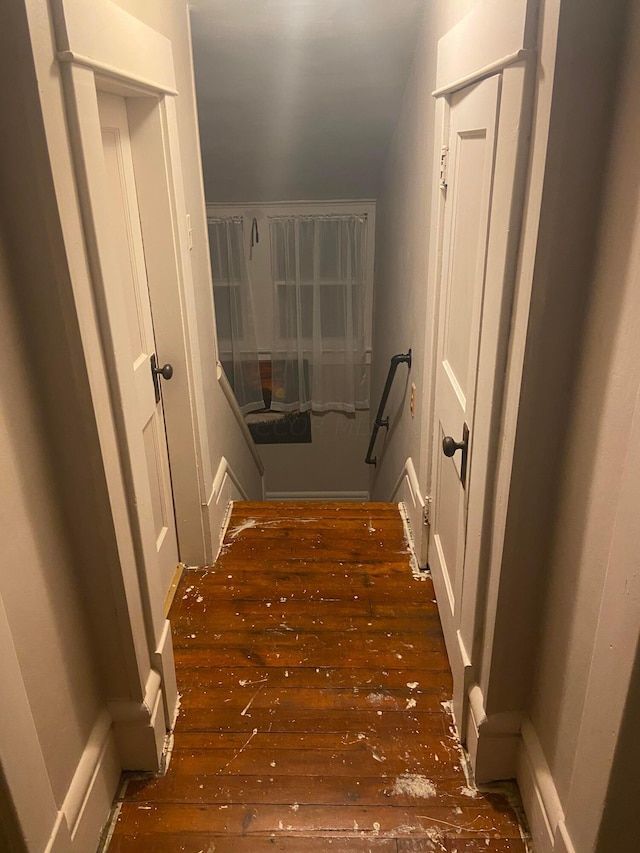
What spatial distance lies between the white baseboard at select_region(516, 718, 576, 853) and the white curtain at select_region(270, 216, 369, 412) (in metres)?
3.88

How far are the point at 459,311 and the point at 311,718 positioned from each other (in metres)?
1.29

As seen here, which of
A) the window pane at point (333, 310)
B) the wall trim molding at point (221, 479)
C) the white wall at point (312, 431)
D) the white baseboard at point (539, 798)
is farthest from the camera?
the window pane at point (333, 310)

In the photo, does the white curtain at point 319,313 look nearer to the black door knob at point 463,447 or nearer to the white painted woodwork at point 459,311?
the white painted woodwork at point 459,311

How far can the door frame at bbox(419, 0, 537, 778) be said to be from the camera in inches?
45.9

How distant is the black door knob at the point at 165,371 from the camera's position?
7.23ft

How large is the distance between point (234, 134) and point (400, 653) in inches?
111

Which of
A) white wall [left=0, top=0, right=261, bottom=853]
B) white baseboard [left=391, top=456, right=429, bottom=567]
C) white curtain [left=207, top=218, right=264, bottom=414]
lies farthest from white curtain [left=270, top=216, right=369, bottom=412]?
white wall [left=0, top=0, right=261, bottom=853]

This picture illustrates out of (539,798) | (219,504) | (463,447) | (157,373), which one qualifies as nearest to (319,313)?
(219,504)

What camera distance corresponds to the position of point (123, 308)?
1418 mm

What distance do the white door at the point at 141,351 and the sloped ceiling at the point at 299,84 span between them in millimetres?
923

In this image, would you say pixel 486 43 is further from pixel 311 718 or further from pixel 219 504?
pixel 219 504

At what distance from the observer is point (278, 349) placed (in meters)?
5.21

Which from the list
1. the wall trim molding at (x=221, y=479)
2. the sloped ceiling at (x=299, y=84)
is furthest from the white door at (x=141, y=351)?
the sloped ceiling at (x=299, y=84)

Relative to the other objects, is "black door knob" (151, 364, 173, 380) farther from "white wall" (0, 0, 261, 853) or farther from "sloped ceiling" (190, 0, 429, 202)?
"sloped ceiling" (190, 0, 429, 202)
